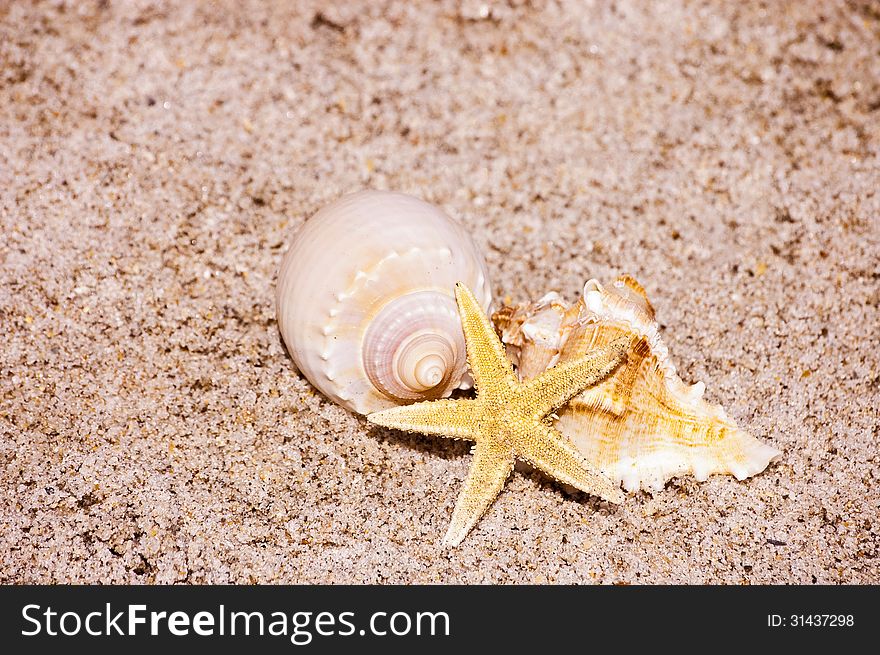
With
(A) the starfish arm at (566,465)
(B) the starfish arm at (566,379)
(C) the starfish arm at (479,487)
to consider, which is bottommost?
(C) the starfish arm at (479,487)

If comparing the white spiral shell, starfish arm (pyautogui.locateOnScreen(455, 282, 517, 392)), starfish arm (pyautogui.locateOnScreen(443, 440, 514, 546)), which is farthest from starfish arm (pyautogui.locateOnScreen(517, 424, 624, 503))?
the white spiral shell

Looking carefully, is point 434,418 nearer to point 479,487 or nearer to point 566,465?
point 479,487

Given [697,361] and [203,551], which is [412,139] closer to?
[697,361]

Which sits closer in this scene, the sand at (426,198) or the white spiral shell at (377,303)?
the white spiral shell at (377,303)

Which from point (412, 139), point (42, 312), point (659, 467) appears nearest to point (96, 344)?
point (42, 312)

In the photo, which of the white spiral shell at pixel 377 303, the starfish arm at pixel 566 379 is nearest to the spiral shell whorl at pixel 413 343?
the white spiral shell at pixel 377 303

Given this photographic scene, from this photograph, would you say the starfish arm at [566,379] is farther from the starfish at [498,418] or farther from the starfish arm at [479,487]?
the starfish arm at [479,487]
